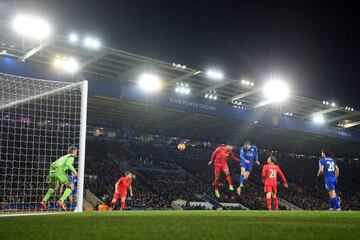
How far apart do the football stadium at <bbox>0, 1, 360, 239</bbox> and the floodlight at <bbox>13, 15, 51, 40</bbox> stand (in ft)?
0.21

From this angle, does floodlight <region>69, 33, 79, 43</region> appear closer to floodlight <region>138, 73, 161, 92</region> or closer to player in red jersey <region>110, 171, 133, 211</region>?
floodlight <region>138, 73, 161, 92</region>

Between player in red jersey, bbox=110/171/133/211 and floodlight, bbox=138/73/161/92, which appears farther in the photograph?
floodlight, bbox=138/73/161/92

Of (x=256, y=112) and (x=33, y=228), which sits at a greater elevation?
(x=256, y=112)

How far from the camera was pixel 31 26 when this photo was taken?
65.0ft

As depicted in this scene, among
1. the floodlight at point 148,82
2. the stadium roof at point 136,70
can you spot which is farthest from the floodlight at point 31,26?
the floodlight at point 148,82

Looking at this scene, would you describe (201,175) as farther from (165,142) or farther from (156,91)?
(156,91)

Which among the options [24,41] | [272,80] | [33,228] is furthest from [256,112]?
[33,228]

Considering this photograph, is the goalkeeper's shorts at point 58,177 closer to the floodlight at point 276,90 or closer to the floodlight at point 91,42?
the floodlight at point 91,42

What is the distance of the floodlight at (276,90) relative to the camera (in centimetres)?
2944

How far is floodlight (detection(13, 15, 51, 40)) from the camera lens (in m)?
19.5

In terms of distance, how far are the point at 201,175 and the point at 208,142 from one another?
559 cm

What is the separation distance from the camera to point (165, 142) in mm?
35812

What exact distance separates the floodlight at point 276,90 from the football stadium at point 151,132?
92mm

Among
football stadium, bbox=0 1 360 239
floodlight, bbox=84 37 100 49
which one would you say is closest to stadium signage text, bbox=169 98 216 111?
football stadium, bbox=0 1 360 239
